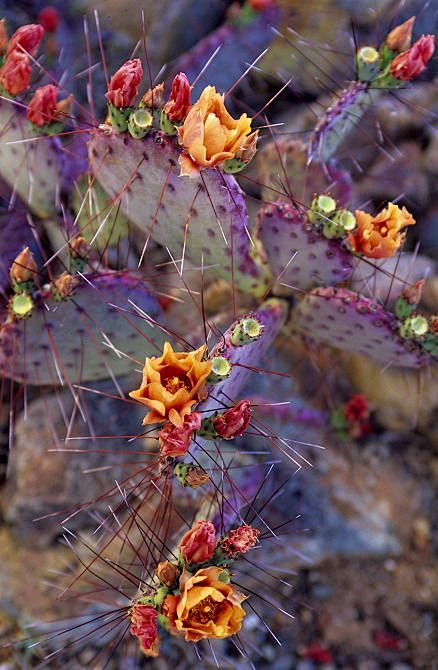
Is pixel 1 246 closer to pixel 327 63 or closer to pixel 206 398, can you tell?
pixel 206 398

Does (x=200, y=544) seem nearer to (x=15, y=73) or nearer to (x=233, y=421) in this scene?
(x=233, y=421)

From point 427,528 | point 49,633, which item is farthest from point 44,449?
point 427,528

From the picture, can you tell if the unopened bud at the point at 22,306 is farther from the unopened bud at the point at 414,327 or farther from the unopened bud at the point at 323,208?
the unopened bud at the point at 414,327

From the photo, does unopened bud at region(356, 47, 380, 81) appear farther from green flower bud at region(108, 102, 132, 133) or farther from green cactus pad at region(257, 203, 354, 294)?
green flower bud at region(108, 102, 132, 133)

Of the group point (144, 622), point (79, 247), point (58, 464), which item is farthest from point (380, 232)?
point (58, 464)

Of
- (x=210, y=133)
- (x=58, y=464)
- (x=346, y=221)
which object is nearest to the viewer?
(x=210, y=133)

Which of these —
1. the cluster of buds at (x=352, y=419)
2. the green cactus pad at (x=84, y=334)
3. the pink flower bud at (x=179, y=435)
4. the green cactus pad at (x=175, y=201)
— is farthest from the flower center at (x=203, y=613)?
the cluster of buds at (x=352, y=419)
